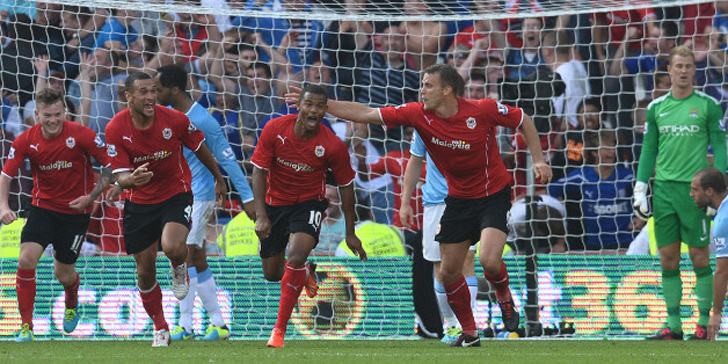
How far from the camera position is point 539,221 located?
10.7m

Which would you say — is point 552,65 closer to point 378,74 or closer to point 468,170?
point 378,74

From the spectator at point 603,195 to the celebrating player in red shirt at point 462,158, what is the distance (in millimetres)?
3544

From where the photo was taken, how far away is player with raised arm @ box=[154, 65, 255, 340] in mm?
9242

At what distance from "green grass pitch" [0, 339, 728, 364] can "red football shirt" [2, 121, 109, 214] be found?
122 cm

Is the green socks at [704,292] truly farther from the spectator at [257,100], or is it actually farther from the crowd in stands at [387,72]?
the spectator at [257,100]

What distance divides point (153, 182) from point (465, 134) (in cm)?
231

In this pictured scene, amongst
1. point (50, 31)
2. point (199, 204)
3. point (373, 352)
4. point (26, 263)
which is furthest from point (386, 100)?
point (373, 352)

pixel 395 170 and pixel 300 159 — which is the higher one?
pixel 395 170

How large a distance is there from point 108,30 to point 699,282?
678cm

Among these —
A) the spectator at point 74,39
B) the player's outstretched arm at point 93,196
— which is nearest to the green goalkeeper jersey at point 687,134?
the player's outstretched arm at point 93,196

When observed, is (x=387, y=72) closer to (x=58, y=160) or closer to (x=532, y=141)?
(x=58, y=160)

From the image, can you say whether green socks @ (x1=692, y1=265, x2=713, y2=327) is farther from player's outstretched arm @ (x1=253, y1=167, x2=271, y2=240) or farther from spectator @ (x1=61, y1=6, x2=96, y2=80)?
spectator @ (x1=61, y1=6, x2=96, y2=80)

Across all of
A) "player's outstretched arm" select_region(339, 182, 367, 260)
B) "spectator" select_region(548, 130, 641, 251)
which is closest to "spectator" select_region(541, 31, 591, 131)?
"spectator" select_region(548, 130, 641, 251)

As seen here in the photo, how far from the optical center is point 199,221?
9.37 metres
